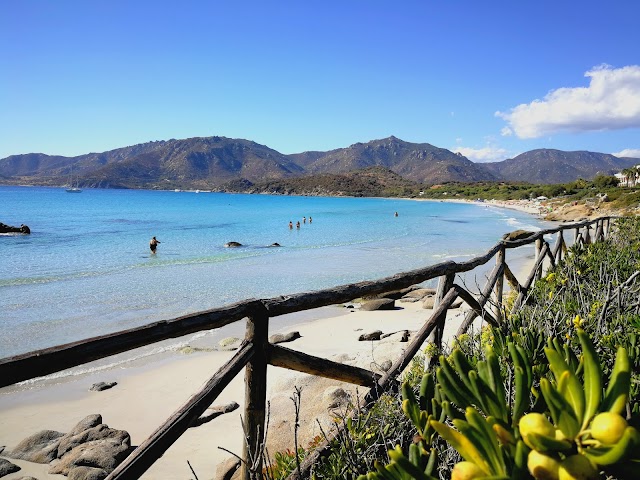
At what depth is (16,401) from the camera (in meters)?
6.73

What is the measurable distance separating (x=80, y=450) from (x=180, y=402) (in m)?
1.84

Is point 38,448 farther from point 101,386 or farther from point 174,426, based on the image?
point 174,426

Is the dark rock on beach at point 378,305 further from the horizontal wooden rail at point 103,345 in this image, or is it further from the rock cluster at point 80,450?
the horizontal wooden rail at point 103,345

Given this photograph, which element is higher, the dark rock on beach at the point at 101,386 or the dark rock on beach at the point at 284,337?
the dark rock on beach at the point at 284,337

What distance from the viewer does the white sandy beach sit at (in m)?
4.74

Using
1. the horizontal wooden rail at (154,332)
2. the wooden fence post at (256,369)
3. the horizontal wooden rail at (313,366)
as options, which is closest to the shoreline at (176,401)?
the horizontal wooden rail at (313,366)

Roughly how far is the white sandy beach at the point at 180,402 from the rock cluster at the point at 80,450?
0.48 ft

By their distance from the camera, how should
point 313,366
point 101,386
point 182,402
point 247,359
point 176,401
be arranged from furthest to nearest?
1. point 101,386
2. point 182,402
3. point 176,401
4. point 313,366
5. point 247,359

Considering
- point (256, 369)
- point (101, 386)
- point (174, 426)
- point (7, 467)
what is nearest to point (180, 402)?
point (101, 386)

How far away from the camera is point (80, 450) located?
15.9 ft

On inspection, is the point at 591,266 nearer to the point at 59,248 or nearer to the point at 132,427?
the point at 132,427

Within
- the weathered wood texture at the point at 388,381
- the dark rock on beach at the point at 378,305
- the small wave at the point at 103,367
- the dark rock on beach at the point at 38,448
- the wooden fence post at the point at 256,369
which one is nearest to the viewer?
the weathered wood texture at the point at 388,381

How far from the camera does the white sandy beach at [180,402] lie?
474cm

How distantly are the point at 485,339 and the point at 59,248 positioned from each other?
28.3m
